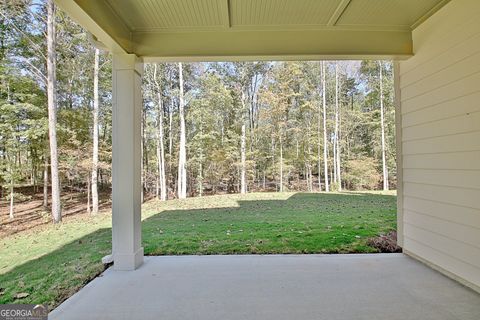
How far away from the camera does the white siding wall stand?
88.6 inches

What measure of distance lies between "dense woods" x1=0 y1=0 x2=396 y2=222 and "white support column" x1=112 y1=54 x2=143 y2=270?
187 inches

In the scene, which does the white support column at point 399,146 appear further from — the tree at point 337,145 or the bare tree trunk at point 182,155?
the tree at point 337,145

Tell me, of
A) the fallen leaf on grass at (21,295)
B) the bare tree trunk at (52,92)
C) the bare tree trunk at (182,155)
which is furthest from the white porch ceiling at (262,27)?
the bare tree trunk at (182,155)

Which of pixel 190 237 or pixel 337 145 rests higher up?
pixel 337 145

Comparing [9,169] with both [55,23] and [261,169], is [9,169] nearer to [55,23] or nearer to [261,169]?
[55,23]

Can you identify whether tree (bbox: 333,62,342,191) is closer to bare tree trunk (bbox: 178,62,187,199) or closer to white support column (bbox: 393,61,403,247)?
bare tree trunk (bbox: 178,62,187,199)

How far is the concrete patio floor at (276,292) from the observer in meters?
1.93

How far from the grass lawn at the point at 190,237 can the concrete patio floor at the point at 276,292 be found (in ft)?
1.69

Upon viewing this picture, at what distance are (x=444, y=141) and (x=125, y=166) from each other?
3093 millimetres

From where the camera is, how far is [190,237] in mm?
4395

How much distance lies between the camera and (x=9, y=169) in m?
5.94

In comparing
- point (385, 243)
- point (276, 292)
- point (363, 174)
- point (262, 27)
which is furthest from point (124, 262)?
point (363, 174)

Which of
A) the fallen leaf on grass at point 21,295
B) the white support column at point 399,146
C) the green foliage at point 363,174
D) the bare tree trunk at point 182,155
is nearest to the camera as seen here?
the fallen leaf on grass at point 21,295

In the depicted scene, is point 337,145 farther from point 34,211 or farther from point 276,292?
point 34,211
